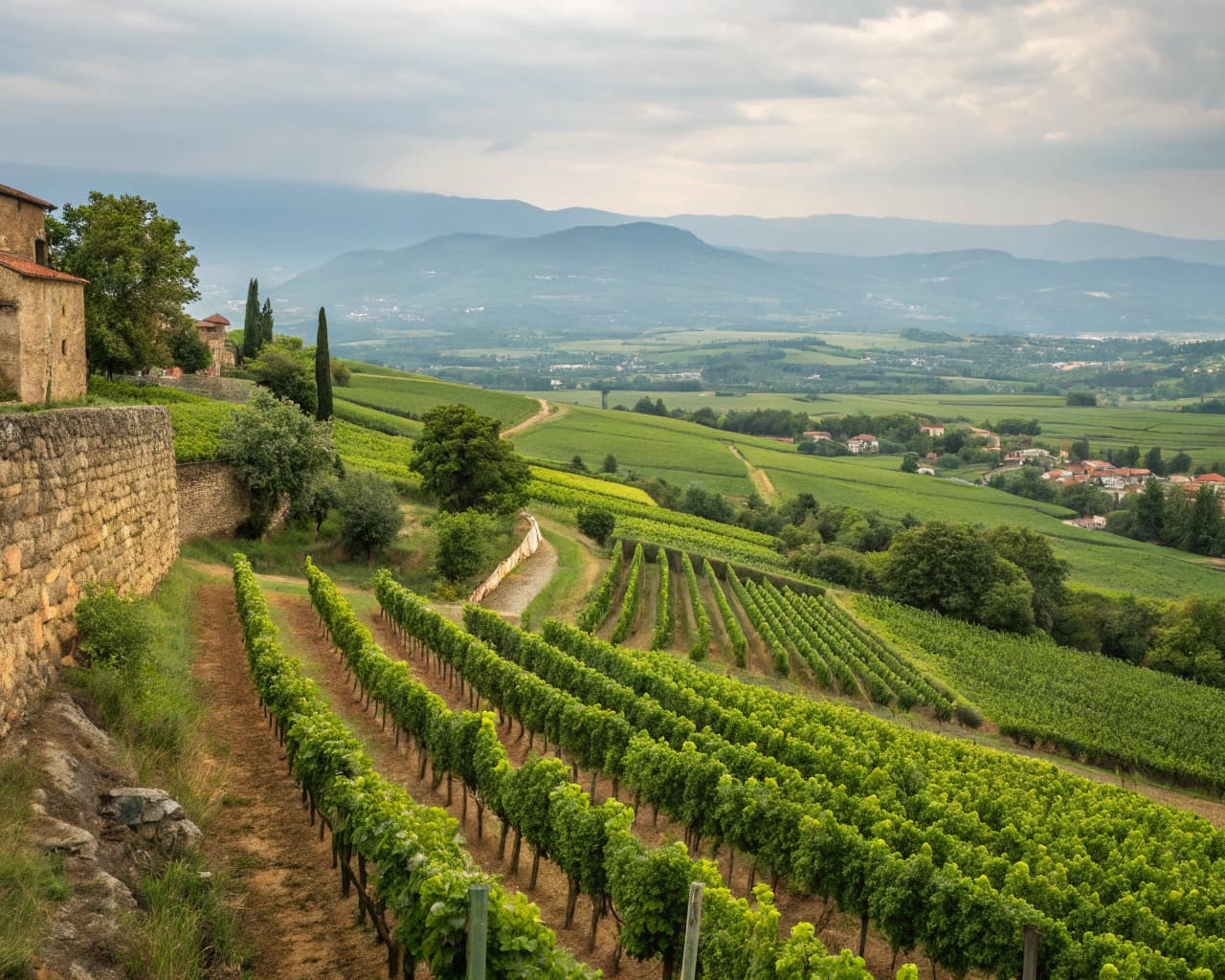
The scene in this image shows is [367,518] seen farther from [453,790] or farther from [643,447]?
[643,447]

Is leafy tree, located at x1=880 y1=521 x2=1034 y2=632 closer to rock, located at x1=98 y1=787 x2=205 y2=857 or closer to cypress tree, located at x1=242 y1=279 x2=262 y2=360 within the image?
cypress tree, located at x1=242 y1=279 x2=262 y2=360

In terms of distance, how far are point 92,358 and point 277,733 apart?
28900 mm

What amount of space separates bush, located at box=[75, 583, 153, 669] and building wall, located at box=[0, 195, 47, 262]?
25835 millimetres

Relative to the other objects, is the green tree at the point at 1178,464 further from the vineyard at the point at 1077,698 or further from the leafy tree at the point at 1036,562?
the vineyard at the point at 1077,698

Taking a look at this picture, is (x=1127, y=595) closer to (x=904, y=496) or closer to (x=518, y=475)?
(x=904, y=496)

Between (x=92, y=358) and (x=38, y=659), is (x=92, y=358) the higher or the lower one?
the higher one

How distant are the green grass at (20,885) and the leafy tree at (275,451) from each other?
2613 centimetres

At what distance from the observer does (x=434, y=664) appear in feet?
91.1

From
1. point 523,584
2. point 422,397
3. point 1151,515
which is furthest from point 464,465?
point 1151,515

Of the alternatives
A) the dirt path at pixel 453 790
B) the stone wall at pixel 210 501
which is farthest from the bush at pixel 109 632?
the stone wall at pixel 210 501

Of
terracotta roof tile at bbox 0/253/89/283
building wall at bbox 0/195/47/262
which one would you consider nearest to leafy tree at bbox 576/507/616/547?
building wall at bbox 0/195/47/262

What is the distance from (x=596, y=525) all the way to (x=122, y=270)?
88.2ft

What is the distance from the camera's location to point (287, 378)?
198 ft

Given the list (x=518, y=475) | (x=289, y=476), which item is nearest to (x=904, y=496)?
(x=518, y=475)
